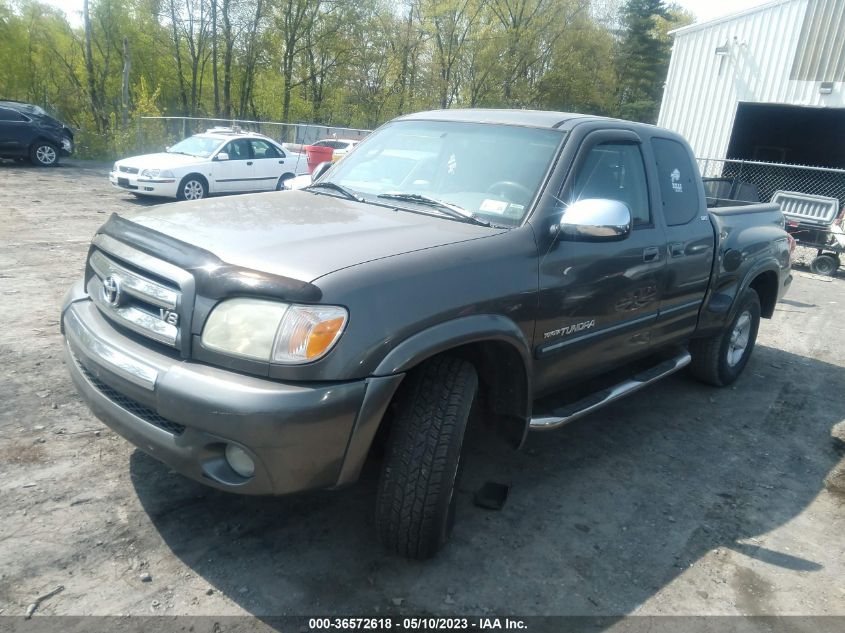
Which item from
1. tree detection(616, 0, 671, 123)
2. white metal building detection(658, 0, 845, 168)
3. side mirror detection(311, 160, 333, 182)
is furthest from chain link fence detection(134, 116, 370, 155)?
tree detection(616, 0, 671, 123)

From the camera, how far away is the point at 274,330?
2283mm

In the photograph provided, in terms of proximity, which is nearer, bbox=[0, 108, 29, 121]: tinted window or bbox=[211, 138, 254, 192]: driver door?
bbox=[211, 138, 254, 192]: driver door

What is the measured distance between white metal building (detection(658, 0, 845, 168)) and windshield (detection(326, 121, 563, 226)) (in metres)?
16.3

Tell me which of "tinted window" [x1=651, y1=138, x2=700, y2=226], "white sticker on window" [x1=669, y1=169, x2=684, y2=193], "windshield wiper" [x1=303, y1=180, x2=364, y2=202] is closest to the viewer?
"windshield wiper" [x1=303, y1=180, x2=364, y2=202]

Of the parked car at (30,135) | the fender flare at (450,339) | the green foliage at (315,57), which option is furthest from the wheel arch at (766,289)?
the green foliage at (315,57)

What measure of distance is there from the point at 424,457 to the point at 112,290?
1.49 metres

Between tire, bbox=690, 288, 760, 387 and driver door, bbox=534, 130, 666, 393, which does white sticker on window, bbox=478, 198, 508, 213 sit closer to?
driver door, bbox=534, 130, 666, 393

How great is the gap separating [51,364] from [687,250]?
4321 mm

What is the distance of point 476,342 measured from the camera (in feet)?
9.31

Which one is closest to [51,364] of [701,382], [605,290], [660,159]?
[605,290]

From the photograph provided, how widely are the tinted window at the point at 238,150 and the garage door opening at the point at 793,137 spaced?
14724mm

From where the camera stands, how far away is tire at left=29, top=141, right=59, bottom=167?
17641 millimetres

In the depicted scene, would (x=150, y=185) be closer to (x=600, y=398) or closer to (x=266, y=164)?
(x=266, y=164)

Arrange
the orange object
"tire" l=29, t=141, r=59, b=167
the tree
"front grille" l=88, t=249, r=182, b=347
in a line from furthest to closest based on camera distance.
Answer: the tree < "tire" l=29, t=141, r=59, b=167 < the orange object < "front grille" l=88, t=249, r=182, b=347
